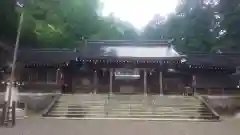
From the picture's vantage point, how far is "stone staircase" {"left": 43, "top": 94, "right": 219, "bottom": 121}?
20031mm

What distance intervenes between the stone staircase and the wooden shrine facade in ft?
14.3

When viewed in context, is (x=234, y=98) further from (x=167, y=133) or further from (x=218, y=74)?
(x=167, y=133)

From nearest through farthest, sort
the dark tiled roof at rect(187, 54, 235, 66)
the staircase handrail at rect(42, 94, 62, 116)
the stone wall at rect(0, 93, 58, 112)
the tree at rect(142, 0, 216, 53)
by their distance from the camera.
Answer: the staircase handrail at rect(42, 94, 62, 116), the stone wall at rect(0, 93, 58, 112), the dark tiled roof at rect(187, 54, 235, 66), the tree at rect(142, 0, 216, 53)

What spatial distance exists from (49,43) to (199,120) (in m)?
21.6

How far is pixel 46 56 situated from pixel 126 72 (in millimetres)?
7227

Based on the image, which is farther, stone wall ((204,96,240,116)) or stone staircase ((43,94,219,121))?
stone wall ((204,96,240,116))

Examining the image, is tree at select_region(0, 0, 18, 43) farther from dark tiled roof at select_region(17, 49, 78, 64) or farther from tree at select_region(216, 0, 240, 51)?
tree at select_region(216, 0, 240, 51)

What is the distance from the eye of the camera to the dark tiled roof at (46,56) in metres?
28.2

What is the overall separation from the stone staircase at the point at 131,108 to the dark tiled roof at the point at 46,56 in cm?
541

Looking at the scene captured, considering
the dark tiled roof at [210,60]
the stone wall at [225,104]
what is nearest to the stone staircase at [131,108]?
the stone wall at [225,104]

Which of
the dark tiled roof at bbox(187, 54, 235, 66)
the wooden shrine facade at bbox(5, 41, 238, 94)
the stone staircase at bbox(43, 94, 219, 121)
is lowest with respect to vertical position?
the stone staircase at bbox(43, 94, 219, 121)

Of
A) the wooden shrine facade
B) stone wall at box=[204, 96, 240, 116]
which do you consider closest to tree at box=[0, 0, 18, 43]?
the wooden shrine facade

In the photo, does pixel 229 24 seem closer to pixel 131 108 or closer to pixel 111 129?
pixel 131 108

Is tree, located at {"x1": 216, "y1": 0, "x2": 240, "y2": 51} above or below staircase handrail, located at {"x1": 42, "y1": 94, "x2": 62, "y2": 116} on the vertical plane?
above
